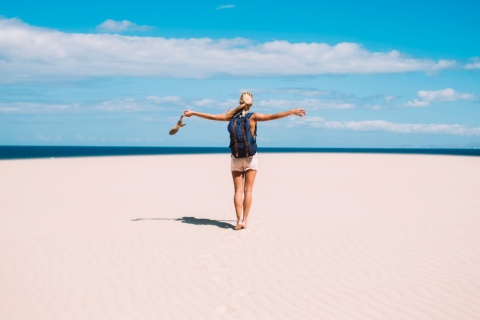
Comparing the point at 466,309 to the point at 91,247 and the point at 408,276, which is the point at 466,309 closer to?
the point at 408,276

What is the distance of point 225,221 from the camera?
9430 mm

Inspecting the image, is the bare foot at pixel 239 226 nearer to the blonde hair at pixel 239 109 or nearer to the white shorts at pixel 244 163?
the white shorts at pixel 244 163

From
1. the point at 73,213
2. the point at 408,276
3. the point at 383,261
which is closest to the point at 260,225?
the point at 383,261

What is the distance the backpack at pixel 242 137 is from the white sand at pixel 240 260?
1.41 metres

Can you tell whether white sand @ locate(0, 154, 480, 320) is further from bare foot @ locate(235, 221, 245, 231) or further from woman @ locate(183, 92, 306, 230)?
woman @ locate(183, 92, 306, 230)

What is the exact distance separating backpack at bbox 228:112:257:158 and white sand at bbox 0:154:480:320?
4.62ft

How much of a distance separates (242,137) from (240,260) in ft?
7.51

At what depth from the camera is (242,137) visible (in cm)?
784

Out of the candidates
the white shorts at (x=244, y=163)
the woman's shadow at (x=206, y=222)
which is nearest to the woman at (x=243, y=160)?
the white shorts at (x=244, y=163)

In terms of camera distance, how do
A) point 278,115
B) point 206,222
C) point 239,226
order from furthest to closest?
1. point 206,222
2. point 239,226
3. point 278,115

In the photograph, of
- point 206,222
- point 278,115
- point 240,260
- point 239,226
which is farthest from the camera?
point 206,222

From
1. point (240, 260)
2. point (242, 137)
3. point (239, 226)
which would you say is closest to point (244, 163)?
point (242, 137)

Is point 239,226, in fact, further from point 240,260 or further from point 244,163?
point 240,260

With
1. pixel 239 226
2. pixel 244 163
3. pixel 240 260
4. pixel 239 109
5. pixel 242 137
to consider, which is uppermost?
pixel 239 109
